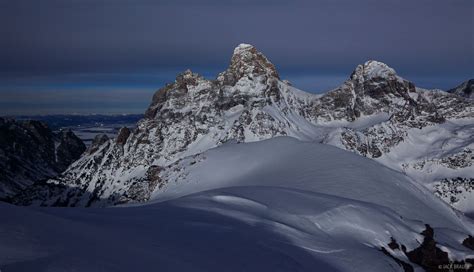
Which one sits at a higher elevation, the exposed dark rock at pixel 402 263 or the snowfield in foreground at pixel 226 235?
the snowfield in foreground at pixel 226 235

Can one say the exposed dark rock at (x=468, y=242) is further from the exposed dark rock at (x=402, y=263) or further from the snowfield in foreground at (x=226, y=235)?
the exposed dark rock at (x=402, y=263)

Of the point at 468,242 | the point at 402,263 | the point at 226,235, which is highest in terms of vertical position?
the point at 226,235

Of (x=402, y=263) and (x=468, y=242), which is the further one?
(x=468, y=242)

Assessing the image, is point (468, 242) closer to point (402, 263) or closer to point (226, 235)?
point (402, 263)

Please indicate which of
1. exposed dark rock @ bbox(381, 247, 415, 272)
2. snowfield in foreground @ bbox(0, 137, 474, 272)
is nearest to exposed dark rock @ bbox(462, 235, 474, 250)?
snowfield in foreground @ bbox(0, 137, 474, 272)

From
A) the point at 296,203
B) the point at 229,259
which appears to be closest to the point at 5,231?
the point at 229,259

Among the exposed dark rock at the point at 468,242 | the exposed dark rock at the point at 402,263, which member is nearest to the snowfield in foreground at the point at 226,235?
the exposed dark rock at the point at 402,263

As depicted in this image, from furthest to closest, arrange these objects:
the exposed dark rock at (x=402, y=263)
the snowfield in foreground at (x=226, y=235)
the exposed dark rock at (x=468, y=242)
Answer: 1. the exposed dark rock at (x=468, y=242)
2. the exposed dark rock at (x=402, y=263)
3. the snowfield in foreground at (x=226, y=235)

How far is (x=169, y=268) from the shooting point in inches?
535

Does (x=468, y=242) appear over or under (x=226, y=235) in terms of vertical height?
under

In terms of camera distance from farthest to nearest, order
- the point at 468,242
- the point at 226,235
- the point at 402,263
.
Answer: the point at 468,242
the point at 402,263
the point at 226,235

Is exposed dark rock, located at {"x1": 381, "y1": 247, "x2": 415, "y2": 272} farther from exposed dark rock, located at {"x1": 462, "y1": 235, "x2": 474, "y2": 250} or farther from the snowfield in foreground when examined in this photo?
exposed dark rock, located at {"x1": 462, "y1": 235, "x2": 474, "y2": 250}

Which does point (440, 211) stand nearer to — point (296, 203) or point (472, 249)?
point (472, 249)

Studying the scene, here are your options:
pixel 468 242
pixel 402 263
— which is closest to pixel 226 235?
pixel 402 263
